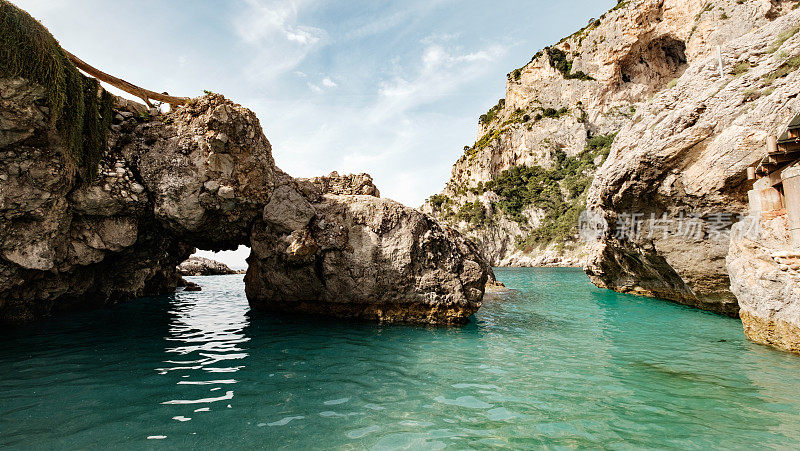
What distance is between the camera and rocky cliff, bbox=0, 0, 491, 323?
8930 millimetres

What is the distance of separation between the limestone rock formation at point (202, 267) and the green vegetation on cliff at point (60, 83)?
140 feet

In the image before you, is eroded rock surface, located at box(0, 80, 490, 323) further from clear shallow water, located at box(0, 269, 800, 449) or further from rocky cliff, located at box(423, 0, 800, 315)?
rocky cliff, located at box(423, 0, 800, 315)

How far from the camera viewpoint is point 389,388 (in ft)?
21.7

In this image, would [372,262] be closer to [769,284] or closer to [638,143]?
[769,284]

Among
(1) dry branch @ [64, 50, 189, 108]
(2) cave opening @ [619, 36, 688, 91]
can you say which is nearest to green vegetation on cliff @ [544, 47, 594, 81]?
(2) cave opening @ [619, 36, 688, 91]

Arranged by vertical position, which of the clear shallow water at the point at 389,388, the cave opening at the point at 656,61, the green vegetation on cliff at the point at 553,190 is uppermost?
the cave opening at the point at 656,61

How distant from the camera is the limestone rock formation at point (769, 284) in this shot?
8.51m

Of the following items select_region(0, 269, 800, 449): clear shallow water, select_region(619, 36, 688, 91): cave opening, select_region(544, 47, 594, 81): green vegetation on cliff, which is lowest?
select_region(0, 269, 800, 449): clear shallow water

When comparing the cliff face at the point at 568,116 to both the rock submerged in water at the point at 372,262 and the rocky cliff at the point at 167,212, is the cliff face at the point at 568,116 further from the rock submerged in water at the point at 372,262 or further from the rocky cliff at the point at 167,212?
the rocky cliff at the point at 167,212

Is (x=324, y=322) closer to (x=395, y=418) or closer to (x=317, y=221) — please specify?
(x=317, y=221)

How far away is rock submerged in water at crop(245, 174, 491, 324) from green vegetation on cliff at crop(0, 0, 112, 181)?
5.55 m

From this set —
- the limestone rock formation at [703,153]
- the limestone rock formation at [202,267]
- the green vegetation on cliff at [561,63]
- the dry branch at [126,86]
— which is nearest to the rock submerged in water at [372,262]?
the dry branch at [126,86]

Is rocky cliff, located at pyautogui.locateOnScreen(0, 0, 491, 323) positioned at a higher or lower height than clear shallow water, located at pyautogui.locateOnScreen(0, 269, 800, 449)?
higher

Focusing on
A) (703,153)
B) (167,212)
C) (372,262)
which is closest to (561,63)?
(703,153)
